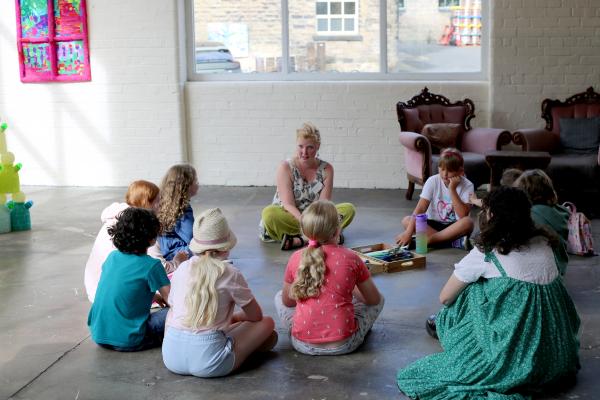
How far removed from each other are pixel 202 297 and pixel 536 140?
5.08 m

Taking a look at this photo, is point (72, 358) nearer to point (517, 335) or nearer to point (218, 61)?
point (517, 335)

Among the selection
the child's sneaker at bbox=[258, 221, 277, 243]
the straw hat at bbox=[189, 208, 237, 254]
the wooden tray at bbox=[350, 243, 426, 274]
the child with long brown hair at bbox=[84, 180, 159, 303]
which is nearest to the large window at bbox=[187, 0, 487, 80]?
the child's sneaker at bbox=[258, 221, 277, 243]

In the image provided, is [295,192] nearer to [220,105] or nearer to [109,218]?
[109,218]

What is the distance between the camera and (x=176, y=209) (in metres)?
5.08

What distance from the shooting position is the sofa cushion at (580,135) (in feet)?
26.1

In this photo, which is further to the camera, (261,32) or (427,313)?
(261,32)

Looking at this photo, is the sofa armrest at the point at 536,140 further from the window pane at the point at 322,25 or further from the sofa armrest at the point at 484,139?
the window pane at the point at 322,25

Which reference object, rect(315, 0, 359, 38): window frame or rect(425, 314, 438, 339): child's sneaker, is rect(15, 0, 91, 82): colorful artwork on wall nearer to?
rect(315, 0, 359, 38): window frame

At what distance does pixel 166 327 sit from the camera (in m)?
3.90

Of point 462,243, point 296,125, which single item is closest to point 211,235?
point 462,243

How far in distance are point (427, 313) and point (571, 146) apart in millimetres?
3931

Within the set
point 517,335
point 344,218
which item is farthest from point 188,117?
point 517,335

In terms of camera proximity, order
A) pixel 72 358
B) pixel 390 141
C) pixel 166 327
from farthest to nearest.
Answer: pixel 390 141
pixel 72 358
pixel 166 327

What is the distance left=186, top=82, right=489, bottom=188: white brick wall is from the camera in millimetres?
8906
